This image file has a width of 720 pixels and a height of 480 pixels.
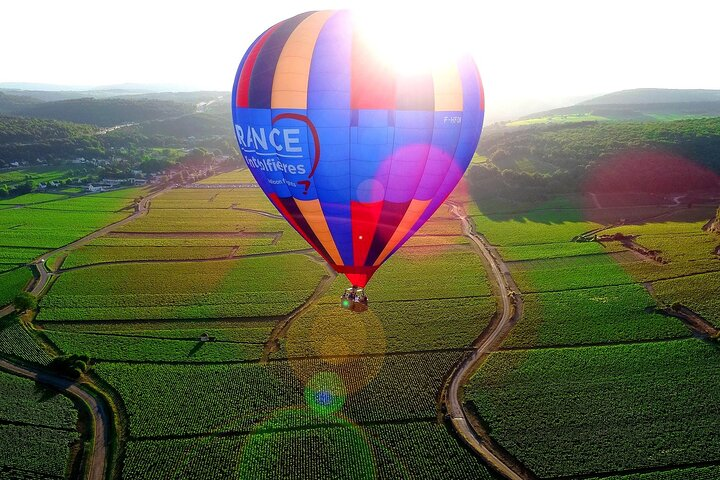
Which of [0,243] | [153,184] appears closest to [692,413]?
[0,243]

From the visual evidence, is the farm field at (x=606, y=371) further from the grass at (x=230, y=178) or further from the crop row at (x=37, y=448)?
the grass at (x=230, y=178)

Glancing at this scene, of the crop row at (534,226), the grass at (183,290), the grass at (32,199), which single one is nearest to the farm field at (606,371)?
the crop row at (534,226)

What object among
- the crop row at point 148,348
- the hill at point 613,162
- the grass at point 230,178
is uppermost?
the hill at point 613,162

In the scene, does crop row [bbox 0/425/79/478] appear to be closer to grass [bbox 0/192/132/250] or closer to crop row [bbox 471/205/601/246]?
grass [bbox 0/192/132/250]

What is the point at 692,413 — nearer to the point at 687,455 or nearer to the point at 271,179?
the point at 687,455

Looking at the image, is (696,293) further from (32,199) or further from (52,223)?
(32,199)
